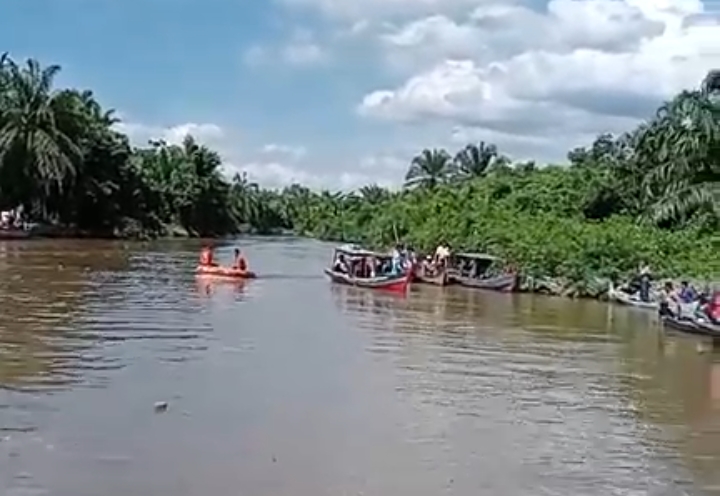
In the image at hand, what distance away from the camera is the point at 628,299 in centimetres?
3716

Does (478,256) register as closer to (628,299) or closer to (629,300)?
(628,299)

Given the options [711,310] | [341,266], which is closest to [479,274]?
[341,266]

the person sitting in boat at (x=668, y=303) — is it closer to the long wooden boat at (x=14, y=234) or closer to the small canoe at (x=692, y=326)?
the small canoe at (x=692, y=326)

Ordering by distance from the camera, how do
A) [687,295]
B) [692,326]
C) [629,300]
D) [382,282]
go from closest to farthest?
1. [692,326]
2. [687,295]
3. [629,300]
4. [382,282]

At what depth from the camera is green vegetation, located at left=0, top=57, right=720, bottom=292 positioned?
4119 centimetres

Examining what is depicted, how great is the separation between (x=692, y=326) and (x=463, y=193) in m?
42.5

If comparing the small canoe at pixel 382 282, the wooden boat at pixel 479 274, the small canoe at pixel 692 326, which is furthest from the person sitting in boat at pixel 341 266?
the small canoe at pixel 692 326

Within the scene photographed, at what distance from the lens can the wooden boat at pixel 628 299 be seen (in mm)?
35406

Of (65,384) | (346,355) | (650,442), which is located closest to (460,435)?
(650,442)

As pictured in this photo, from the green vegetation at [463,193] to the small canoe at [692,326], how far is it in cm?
810

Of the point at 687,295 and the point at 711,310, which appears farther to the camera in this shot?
the point at 687,295

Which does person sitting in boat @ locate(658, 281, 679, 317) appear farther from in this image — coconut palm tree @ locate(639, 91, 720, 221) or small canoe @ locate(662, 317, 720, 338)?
coconut palm tree @ locate(639, 91, 720, 221)

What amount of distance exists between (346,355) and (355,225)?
80787 mm

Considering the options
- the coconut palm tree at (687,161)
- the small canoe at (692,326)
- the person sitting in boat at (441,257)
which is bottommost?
the small canoe at (692,326)
